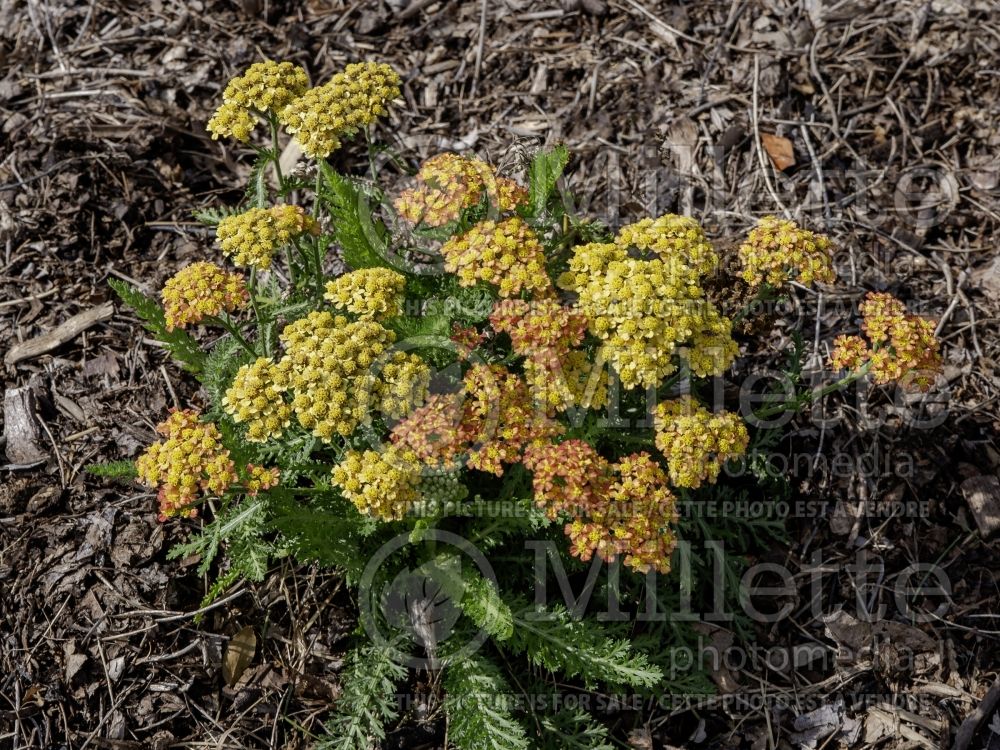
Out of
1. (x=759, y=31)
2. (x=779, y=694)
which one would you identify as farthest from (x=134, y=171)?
(x=779, y=694)

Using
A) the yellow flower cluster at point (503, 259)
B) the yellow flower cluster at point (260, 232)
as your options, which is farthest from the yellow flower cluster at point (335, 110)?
the yellow flower cluster at point (503, 259)

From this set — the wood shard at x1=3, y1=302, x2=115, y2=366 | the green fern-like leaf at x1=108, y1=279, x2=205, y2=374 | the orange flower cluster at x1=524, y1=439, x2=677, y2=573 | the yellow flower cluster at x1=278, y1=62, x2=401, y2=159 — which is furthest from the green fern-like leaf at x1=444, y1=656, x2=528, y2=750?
the wood shard at x1=3, y1=302, x2=115, y2=366

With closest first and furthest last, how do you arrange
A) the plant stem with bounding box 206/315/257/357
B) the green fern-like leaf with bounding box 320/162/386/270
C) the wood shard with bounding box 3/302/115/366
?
the plant stem with bounding box 206/315/257/357, the green fern-like leaf with bounding box 320/162/386/270, the wood shard with bounding box 3/302/115/366

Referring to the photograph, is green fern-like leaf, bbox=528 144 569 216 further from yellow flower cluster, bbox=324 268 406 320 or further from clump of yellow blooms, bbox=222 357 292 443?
clump of yellow blooms, bbox=222 357 292 443

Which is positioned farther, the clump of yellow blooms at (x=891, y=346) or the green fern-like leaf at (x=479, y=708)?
the green fern-like leaf at (x=479, y=708)

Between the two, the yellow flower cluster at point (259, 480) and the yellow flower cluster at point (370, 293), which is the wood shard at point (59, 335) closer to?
the yellow flower cluster at point (370, 293)
